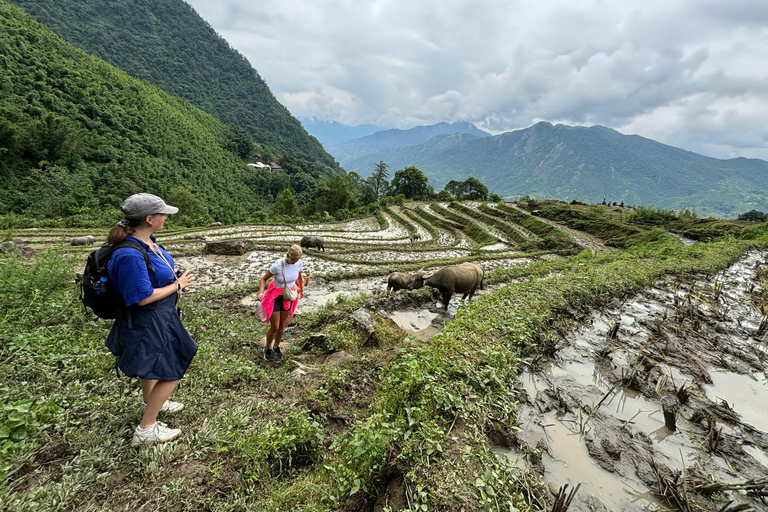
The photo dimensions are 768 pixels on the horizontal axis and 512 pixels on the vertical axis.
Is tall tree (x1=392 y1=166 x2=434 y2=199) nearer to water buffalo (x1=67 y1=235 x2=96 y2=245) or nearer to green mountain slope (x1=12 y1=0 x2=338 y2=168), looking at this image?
water buffalo (x1=67 y1=235 x2=96 y2=245)

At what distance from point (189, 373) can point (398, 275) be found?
19.1 feet

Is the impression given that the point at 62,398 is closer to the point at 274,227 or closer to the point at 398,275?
the point at 398,275

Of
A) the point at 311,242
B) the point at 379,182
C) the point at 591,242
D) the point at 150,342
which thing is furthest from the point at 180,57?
the point at 150,342

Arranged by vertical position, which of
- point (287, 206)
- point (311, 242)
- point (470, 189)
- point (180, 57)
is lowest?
point (287, 206)

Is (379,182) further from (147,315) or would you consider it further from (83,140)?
(147,315)

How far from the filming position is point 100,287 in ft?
7.00

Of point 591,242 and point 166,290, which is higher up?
point 166,290

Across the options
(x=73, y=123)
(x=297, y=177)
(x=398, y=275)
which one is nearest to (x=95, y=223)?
(x=398, y=275)

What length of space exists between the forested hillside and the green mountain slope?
164 ft

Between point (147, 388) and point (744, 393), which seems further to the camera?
point (744, 393)

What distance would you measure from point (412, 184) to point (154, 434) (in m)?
55.3

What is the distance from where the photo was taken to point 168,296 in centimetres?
256

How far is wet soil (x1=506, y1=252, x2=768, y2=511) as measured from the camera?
2837 millimetres

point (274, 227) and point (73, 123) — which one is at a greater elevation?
point (73, 123)
